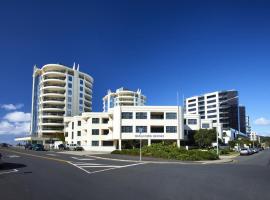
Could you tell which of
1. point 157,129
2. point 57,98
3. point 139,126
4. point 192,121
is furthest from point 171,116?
point 57,98

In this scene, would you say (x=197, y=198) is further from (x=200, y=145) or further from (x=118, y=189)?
(x=200, y=145)

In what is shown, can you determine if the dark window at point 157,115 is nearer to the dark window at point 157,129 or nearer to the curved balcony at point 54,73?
the dark window at point 157,129

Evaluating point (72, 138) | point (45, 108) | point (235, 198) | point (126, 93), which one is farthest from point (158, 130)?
point (126, 93)

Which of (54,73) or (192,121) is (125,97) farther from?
(192,121)

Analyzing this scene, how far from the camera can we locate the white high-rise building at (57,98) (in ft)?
341

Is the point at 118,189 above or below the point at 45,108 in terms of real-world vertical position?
below

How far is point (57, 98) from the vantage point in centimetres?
10756

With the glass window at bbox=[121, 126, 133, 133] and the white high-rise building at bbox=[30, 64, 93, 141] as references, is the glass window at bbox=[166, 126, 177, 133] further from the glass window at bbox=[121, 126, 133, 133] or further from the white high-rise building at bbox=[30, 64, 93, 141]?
the white high-rise building at bbox=[30, 64, 93, 141]

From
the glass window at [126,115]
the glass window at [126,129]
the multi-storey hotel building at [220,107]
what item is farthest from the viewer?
the multi-storey hotel building at [220,107]

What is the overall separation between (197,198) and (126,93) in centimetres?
13786

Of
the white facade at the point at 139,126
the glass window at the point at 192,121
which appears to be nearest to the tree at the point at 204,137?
the glass window at the point at 192,121

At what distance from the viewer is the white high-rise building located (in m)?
104

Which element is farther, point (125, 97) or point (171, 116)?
point (125, 97)

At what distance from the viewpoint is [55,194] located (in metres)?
11.1
